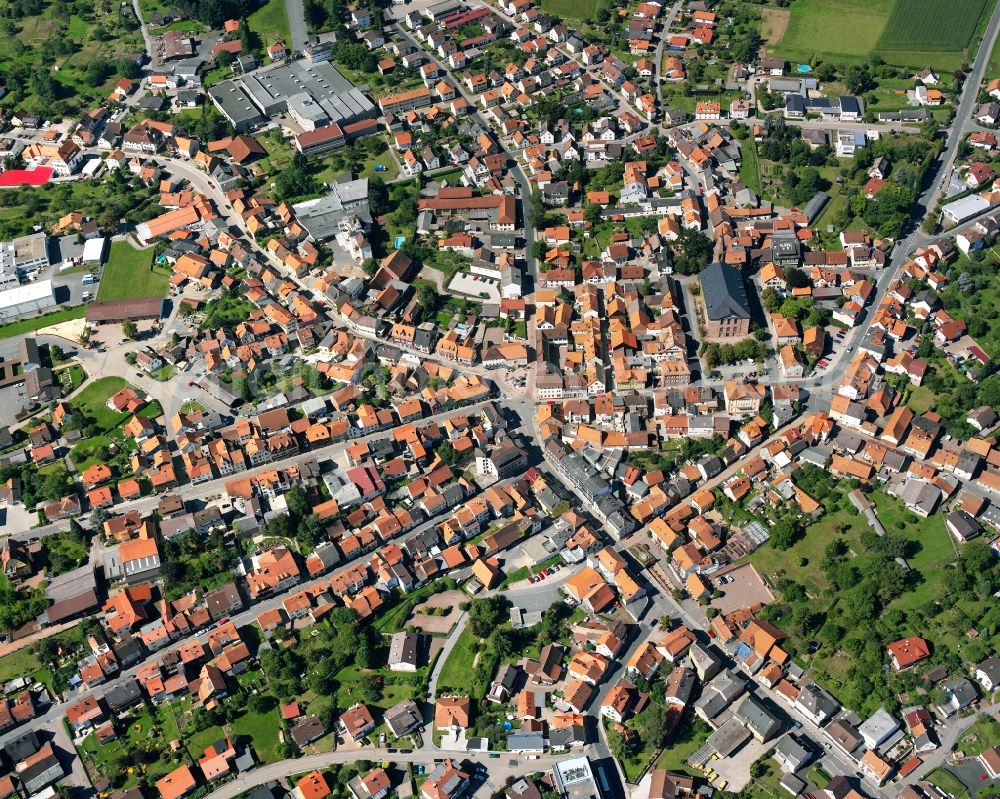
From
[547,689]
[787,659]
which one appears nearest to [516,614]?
[547,689]

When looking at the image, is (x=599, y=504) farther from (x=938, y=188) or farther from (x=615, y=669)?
(x=938, y=188)

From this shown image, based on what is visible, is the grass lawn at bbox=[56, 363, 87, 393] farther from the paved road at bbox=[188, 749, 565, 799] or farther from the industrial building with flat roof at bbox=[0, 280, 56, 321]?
the paved road at bbox=[188, 749, 565, 799]

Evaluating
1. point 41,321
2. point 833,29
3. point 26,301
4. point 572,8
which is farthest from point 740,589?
point 572,8

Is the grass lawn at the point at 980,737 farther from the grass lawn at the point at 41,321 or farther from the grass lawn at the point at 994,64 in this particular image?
the grass lawn at the point at 994,64

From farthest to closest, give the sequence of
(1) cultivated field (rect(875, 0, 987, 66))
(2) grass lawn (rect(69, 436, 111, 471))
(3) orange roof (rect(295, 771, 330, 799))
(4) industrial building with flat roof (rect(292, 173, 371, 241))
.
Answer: (1) cultivated field (rect(875, 0, 987, 66)) < (4) industrial building with flat roof (rect(292, 173, 371, 241)) < (2) grass lawn (rect(69, 436, 111, 471)) < (3) orange roof (rect(295, 771, 330, 799))

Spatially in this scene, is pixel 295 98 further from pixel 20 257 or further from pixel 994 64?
pixel 994 64

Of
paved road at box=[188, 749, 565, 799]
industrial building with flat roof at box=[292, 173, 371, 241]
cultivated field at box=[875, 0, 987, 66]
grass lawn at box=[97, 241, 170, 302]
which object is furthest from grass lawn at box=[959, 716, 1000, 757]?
cultivated field at box=[875, 0, 987, 66]

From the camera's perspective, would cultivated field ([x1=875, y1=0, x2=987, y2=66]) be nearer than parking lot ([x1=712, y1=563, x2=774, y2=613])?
No
